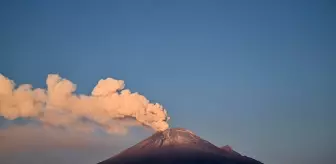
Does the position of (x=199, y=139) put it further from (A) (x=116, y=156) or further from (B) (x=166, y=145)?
(A) (x=116, y=156)

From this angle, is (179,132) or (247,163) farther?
(179,132)

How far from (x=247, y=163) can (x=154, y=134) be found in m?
28.4

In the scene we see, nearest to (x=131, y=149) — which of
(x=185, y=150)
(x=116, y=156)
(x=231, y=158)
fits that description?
(x=116, y=156)

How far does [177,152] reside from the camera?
149 meters

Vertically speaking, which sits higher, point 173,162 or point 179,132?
point 179,132

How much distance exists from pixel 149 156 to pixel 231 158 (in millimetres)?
21458

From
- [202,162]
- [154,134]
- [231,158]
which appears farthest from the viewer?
[154,134]

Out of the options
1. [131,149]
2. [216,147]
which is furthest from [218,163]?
[131,149]

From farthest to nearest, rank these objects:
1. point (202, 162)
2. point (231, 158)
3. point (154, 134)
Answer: point (154, 134)
point (231, 158)
point (202, 162)

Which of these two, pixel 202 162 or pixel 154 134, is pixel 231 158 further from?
pixel 154 134

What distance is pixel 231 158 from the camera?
489ft

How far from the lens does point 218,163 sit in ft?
460

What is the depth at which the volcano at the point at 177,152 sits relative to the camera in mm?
143125

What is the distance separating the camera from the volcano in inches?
5635
